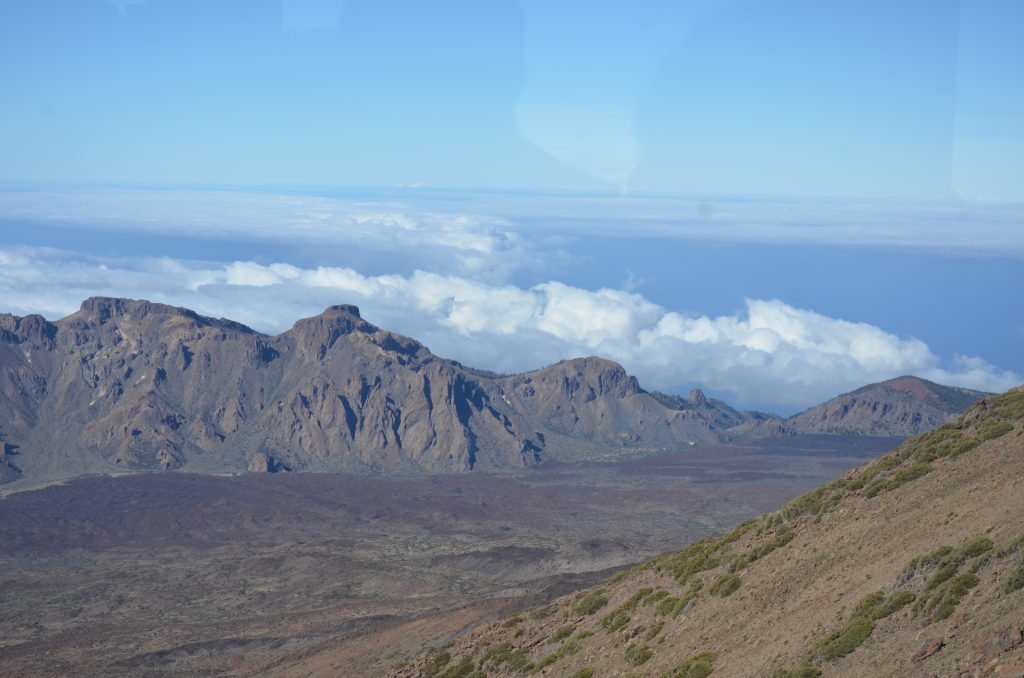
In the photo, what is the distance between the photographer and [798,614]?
34062 mm

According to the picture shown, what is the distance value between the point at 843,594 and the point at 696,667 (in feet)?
16.8

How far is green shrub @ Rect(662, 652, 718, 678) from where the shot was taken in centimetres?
3312

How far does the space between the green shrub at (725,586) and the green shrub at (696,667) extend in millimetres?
5668

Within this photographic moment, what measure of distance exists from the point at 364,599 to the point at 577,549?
27655 mm

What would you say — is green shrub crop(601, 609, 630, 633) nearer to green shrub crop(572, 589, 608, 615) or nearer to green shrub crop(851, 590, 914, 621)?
green shrub crop(572, 589, 608, 615)

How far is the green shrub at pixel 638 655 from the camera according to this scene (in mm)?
38344

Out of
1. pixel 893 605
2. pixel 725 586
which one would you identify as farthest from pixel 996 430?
pixel 893 605

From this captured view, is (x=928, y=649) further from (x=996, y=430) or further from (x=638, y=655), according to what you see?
(x=996, y=430)

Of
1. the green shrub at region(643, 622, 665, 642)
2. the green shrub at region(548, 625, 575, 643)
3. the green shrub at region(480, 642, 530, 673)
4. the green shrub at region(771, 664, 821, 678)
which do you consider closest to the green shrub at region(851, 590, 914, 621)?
the green shrub at region(771, 664, 821, 678)

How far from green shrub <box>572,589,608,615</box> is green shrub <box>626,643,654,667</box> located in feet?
34.7

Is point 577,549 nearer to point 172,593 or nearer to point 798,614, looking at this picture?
point 172,593

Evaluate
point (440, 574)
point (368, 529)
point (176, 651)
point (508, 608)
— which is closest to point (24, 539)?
point (368, 529)

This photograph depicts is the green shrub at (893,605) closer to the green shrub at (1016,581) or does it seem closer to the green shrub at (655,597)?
the green shrub at (1016,581)

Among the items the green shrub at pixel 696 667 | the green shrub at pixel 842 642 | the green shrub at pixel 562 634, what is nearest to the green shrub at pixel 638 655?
the green shrub at pixel 696 667
